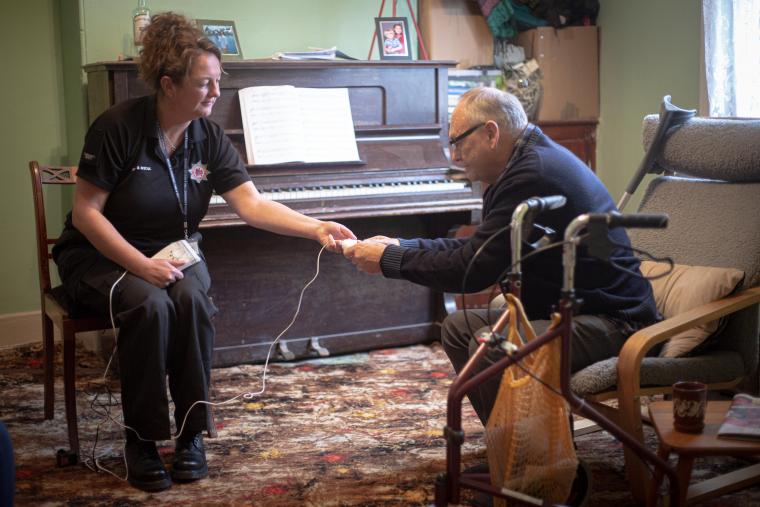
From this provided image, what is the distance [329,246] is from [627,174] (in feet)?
7.74

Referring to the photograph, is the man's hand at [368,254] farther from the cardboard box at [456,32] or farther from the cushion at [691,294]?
the cardboard box at [456,32]

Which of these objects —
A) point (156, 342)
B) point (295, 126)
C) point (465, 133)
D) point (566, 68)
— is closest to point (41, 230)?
point (156, 342)

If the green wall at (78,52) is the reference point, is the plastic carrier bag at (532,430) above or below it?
below

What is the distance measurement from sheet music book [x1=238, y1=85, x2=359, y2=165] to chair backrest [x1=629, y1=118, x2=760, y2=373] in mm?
1419

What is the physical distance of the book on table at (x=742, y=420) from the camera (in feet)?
7.25

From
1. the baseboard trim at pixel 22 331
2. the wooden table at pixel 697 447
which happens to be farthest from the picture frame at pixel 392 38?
the wooden table at pixel 697 447

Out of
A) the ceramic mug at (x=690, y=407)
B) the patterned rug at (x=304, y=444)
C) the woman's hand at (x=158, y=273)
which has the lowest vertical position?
the patterned rug at (x=304, y=444)

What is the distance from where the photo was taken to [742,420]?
7.51 ft

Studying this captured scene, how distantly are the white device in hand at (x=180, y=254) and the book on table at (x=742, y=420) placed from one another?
5.19 feet

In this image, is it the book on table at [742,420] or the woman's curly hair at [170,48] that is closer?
the book on table at [742,420]

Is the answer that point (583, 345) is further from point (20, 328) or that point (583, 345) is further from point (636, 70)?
point (20, 328)

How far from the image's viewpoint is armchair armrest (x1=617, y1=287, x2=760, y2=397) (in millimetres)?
2400

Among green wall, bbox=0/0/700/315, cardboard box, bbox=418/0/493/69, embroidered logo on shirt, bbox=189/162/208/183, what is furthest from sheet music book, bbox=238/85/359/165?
cardboard box, bbox=418/0/493/69

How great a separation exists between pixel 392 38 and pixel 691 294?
7.21ft
